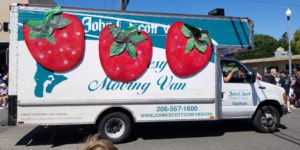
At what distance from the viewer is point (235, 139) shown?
6391 mm

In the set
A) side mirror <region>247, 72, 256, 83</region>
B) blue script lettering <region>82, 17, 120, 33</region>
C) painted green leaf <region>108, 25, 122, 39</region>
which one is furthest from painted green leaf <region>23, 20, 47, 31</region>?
side mirror <region>247, 72, 256, 83</region>

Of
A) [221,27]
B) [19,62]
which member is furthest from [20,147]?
[221,27]

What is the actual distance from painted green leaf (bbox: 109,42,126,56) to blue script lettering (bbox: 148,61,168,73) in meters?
0.79

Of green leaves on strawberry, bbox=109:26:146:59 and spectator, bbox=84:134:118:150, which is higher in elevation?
green leaves on strawberry, bbox=109:26:146:59

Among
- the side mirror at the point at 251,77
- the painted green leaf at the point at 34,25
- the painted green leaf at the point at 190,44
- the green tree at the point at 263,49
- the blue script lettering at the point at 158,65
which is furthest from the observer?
the green tree at the point at 263,49

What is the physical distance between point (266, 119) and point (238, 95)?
1195mm

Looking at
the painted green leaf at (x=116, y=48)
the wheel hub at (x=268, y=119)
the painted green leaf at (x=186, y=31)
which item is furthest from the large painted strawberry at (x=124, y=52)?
the wheel hub at (x=268, y=119)

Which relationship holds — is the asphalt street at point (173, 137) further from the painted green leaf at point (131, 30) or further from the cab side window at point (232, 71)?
the painted green leaf at point (131, 30)

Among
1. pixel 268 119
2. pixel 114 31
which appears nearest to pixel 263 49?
pixel 268 119

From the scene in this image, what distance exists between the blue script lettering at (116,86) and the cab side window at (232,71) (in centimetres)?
229

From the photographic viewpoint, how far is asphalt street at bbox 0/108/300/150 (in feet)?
18.9

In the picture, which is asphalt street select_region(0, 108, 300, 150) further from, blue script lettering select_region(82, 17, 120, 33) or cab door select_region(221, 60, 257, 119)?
blue script lettering select_region(82, 17, 120, 33)

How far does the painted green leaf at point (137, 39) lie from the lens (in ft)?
19.4

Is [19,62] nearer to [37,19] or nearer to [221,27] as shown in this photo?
[37,19]
